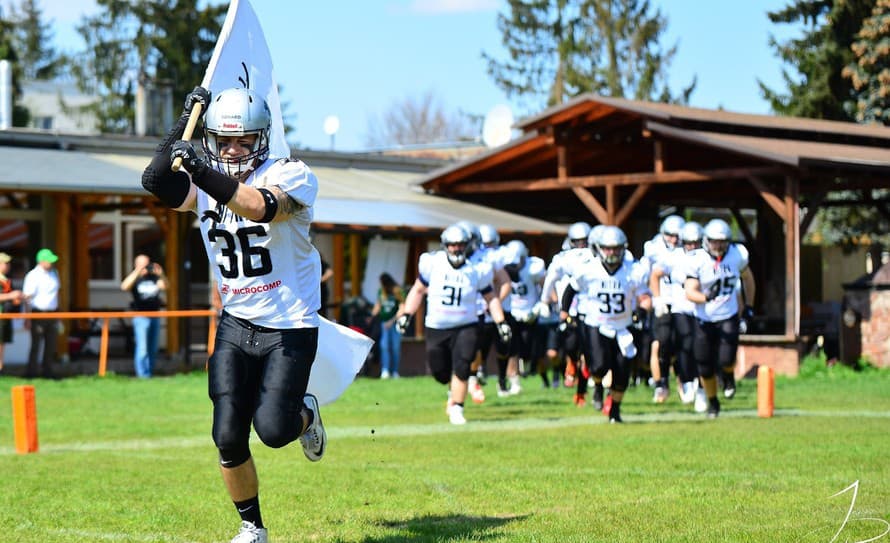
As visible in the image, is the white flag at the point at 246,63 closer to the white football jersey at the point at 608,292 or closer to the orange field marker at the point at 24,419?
the orange field marker at the point at 24,419

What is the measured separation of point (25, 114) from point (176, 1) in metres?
6.63

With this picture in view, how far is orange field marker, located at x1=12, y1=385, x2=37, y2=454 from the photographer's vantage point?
12688 millimetres

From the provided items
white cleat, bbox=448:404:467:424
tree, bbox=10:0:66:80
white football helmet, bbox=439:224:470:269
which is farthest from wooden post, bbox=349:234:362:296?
tree, bbox=10:0:66:80

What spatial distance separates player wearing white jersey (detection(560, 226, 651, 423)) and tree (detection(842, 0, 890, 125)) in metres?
22.6

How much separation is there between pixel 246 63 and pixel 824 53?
1278 inches

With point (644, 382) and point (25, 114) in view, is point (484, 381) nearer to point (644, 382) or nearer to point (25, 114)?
point (644, 382)

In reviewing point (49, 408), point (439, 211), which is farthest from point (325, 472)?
point (439, 211)

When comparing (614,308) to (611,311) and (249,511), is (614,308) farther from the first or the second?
(249,511)

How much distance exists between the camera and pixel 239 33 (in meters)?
8.51

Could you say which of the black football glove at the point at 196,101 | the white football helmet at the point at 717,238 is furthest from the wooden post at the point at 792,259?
the black football glove at the point at 196,101

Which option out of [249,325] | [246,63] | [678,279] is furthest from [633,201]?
[249,325]

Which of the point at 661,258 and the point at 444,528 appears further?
the point at 661,258

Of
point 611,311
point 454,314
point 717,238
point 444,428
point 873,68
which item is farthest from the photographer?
point 873,68

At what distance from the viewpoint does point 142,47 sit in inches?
2114
